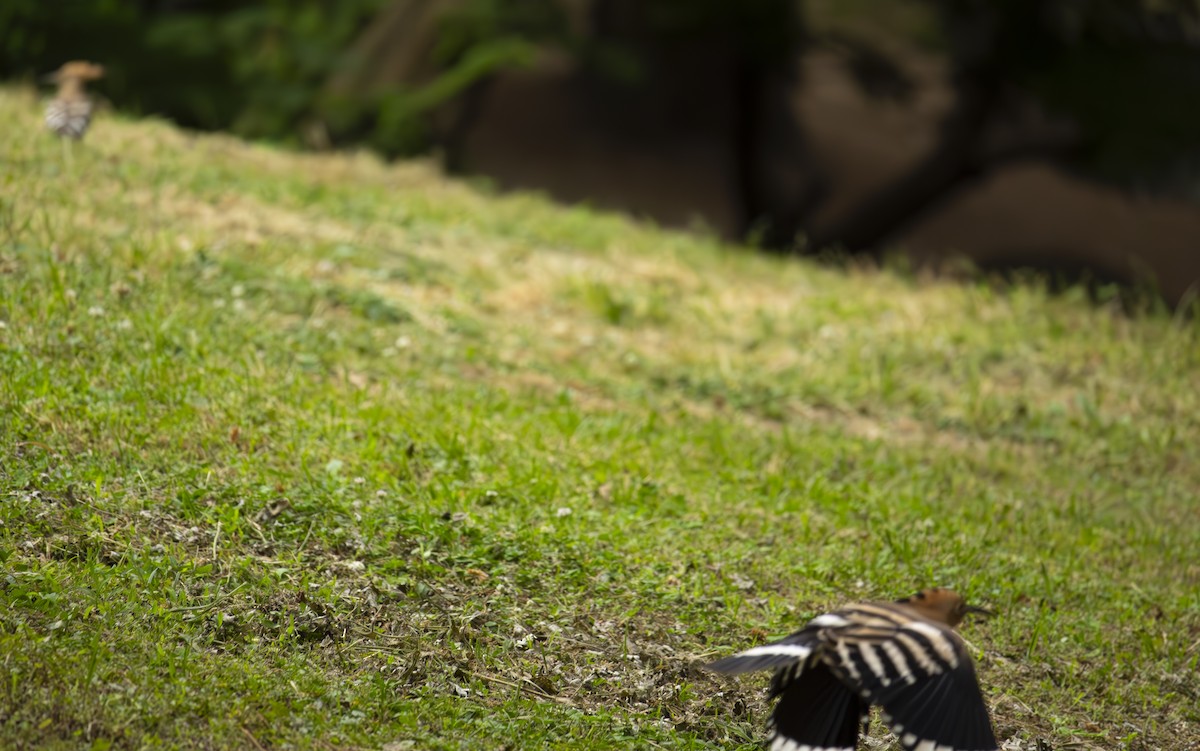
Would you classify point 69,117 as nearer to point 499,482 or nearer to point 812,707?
point 499,482

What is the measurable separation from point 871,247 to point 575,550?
13292mm

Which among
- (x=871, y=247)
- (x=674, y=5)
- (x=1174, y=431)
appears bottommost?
(x=871, y=247)

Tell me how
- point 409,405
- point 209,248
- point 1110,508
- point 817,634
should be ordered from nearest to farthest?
point 817,634 < point 409,405 < point 1110,508 < point 209,248

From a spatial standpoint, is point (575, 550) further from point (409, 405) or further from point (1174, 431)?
point (1174, 431)

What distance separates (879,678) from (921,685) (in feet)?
0.43

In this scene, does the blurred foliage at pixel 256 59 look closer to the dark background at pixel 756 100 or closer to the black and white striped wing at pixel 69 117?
the dark background at pixel 756 100

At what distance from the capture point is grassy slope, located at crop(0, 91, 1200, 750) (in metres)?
3.86

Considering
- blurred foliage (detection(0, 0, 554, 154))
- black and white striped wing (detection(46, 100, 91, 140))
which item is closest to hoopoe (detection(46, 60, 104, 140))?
black and white striped wing (detection(46, 100, 91, 140))

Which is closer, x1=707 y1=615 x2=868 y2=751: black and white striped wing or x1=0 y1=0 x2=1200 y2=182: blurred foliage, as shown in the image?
x1=707 y1=615 x2=868 y2=751: black and white striped wing

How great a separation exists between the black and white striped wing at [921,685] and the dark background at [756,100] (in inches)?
352

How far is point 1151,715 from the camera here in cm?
447

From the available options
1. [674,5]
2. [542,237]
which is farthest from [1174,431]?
[674,5]

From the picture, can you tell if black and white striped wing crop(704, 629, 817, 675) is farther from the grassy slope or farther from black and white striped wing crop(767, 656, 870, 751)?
the grassy slope

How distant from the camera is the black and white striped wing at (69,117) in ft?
26.6
